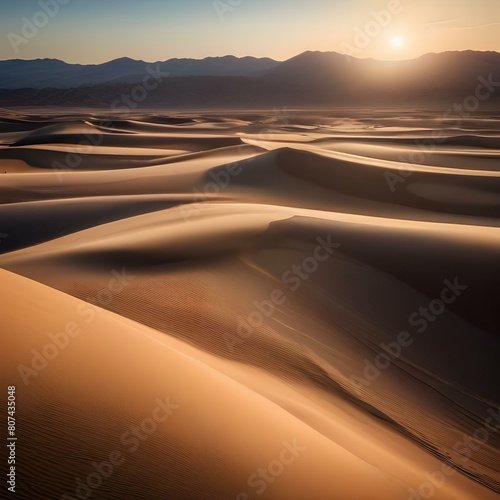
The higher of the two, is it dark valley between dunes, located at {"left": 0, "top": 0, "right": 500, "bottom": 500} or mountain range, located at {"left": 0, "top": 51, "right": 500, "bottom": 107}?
mountain range, located at {"left": 0, "top": 51, "right": 500, "bottom": 107}

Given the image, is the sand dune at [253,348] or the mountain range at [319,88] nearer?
the sand dune at [253,348]

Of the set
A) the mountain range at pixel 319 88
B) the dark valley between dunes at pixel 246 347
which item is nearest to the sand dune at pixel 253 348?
the dark valley between dunes at pixel 246 347

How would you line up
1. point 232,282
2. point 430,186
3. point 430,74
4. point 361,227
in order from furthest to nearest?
point 430,74 < point 430,186 < point 361,227 < point 232,282

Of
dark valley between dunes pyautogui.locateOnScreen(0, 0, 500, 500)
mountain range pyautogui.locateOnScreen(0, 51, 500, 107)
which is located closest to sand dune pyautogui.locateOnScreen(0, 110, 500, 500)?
dark valley between dunes pyautogui.locateOnScreen(0, 0, 500, 500)

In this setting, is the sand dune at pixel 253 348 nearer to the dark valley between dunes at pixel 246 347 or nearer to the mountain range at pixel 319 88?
the dark valley between dunes at pixel 246 347

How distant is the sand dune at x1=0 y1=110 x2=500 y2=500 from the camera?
2.97 meters

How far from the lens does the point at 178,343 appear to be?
4770 mm

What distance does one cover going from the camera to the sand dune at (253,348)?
2967 mm

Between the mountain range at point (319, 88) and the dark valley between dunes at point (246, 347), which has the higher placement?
the mountain range at point (319, 88)

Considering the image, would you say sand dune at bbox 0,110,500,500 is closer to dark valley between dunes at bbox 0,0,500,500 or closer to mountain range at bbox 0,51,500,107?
dark valley between dunes at bbox 0,0,500,500

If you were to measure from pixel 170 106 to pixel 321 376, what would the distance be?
82710mm

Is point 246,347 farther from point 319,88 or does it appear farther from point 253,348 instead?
point 319,88

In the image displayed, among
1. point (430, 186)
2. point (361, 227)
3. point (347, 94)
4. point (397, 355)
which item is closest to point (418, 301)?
point (397, 355)

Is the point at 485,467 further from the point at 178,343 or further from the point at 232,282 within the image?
the point at 232,282
